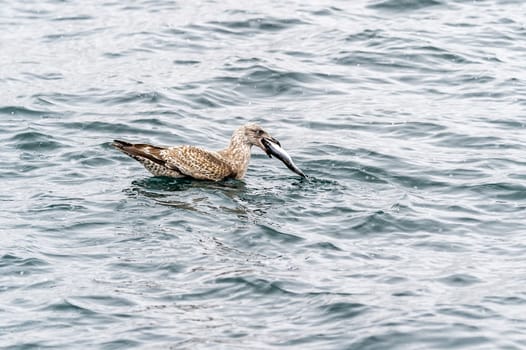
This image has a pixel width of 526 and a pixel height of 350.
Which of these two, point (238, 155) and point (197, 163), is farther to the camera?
point (238, 155)

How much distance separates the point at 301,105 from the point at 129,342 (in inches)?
439

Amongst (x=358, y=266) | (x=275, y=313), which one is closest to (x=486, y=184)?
(x=358, y=266)

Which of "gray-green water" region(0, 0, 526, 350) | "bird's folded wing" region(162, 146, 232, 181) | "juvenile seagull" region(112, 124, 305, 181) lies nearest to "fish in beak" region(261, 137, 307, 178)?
"juvenile seagull" region(112, 124, 305, 181)

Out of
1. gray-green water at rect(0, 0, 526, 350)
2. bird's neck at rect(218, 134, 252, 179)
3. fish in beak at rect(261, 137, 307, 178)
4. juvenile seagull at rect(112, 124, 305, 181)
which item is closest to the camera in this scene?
gray-green water at rect(0, 0, 526, 350)

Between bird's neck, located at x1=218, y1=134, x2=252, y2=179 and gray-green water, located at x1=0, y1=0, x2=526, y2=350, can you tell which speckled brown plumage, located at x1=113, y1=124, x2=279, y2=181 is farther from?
gray-green water, located at x1=0, y1=0, x2=526, y2=350

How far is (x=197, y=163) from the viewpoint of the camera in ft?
62.3

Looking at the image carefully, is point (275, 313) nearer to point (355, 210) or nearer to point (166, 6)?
point (355, 210)

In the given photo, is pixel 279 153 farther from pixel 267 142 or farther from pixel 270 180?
pixel 270 180

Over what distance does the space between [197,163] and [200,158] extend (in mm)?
97

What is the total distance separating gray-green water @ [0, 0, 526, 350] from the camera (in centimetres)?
1370

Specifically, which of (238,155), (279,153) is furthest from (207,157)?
(279,153)

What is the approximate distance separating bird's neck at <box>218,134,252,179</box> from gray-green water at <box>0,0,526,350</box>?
1.03ft

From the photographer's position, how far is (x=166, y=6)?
3112 centimetres

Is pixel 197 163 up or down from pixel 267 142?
down
